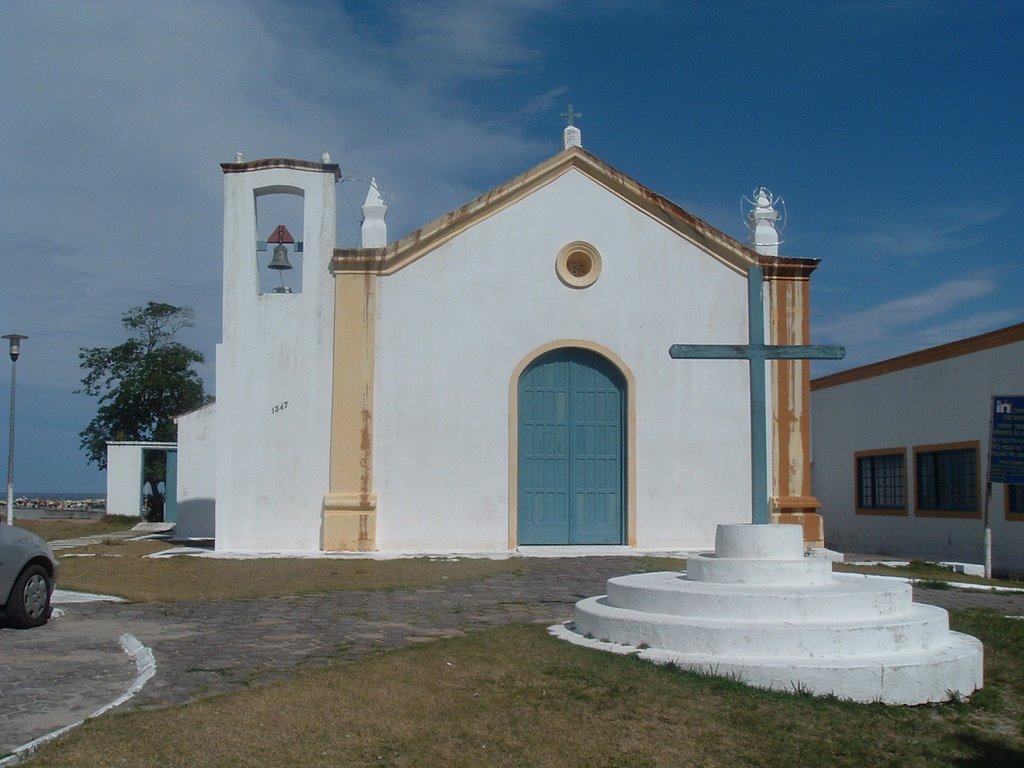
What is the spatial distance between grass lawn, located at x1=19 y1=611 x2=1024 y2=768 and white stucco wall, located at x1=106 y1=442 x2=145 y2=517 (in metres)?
24.2

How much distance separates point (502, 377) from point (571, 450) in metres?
1.55

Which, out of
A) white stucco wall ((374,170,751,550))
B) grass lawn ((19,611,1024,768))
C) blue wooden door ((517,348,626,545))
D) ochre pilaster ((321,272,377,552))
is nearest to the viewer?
grass lawn ((19,611,1024,768))

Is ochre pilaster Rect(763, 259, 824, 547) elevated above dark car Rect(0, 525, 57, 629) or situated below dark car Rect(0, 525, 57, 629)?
above

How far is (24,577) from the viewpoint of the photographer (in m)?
9.02

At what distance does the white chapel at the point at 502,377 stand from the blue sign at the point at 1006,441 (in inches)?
104

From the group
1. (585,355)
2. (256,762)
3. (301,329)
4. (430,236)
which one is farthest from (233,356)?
(256,762)

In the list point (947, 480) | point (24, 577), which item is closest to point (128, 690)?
point (24, 577)

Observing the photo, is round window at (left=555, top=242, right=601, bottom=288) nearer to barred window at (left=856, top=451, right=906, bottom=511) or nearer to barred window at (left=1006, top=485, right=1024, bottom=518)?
barred window at (left=1006, top=485, right=1024, bottom=518)

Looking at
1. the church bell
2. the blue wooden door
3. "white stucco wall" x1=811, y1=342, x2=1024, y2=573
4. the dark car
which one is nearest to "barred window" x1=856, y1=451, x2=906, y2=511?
"white stucco wall" x1=811, y1=342, x2=1024, y2=573

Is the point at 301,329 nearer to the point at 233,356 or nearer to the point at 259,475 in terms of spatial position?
the point at 233,356

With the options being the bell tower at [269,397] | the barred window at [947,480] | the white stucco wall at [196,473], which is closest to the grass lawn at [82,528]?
the white stucco wall at [196,473]

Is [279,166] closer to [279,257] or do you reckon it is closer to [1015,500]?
[279,257]

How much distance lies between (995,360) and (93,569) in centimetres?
1405

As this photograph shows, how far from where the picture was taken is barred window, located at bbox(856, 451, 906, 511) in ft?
68.4
